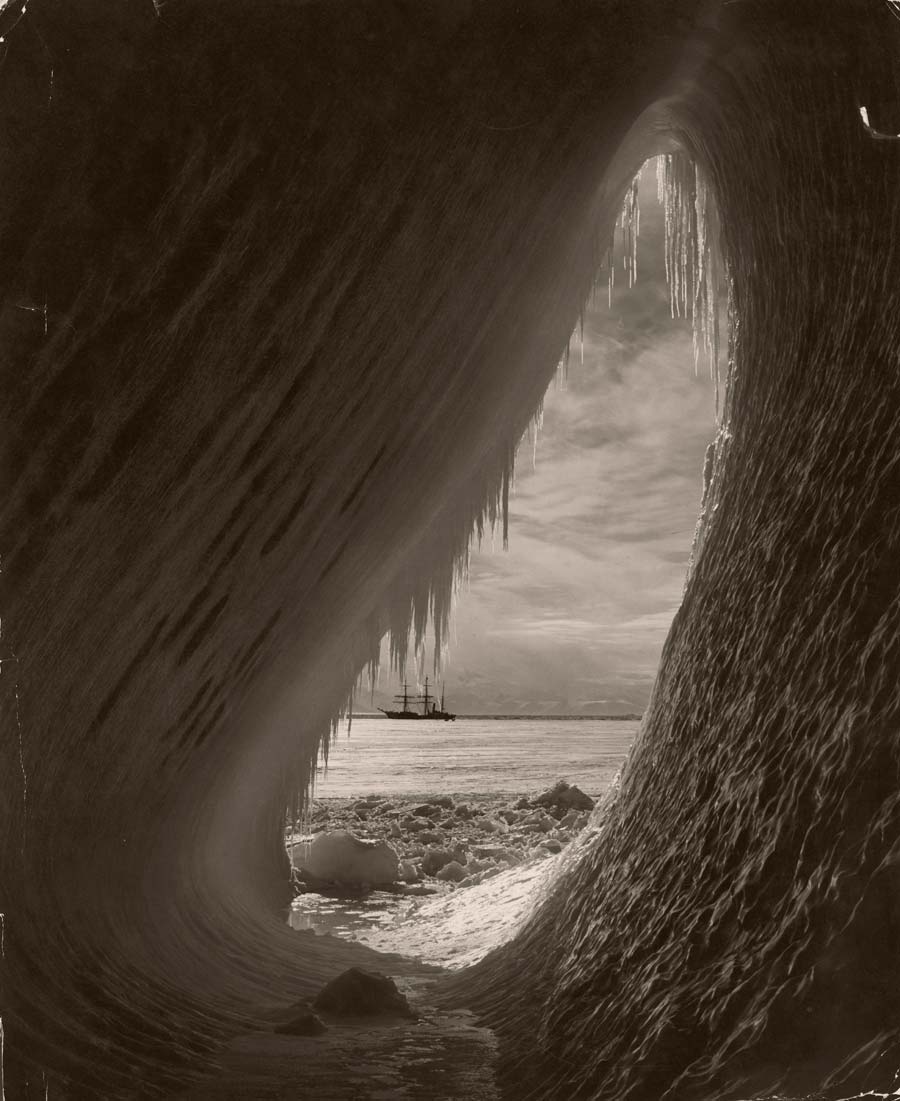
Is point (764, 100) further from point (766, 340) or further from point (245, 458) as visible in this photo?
point (245, 458)

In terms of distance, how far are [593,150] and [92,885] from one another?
3.84 m

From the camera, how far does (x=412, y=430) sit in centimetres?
516

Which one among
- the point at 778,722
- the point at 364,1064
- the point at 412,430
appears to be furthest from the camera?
the point at 412,430

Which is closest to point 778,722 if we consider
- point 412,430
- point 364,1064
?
point 364,1064

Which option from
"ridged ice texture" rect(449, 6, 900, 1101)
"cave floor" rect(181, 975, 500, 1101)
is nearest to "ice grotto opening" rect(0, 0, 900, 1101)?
"ridged ice texture" rect(449, 6, 900, 1101)

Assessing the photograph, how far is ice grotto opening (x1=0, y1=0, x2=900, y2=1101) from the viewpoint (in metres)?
2.43

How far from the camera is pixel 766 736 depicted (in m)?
2.86

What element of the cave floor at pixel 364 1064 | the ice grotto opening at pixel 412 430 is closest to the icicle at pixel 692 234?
the ice grotto opening at pixel 412 430

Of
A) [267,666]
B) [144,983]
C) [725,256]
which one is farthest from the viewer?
[267,666]

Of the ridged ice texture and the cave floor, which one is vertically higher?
the ridged ice texture

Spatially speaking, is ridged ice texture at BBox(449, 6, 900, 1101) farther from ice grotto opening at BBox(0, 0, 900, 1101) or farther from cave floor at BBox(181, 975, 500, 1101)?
cave floor at BBox(181, 975, 500, 1101)

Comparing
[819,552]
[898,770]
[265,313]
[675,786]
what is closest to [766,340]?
[819,552]

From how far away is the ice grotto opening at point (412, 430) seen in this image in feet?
7.97

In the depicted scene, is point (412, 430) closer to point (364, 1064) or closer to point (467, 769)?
point (364, 1064)
